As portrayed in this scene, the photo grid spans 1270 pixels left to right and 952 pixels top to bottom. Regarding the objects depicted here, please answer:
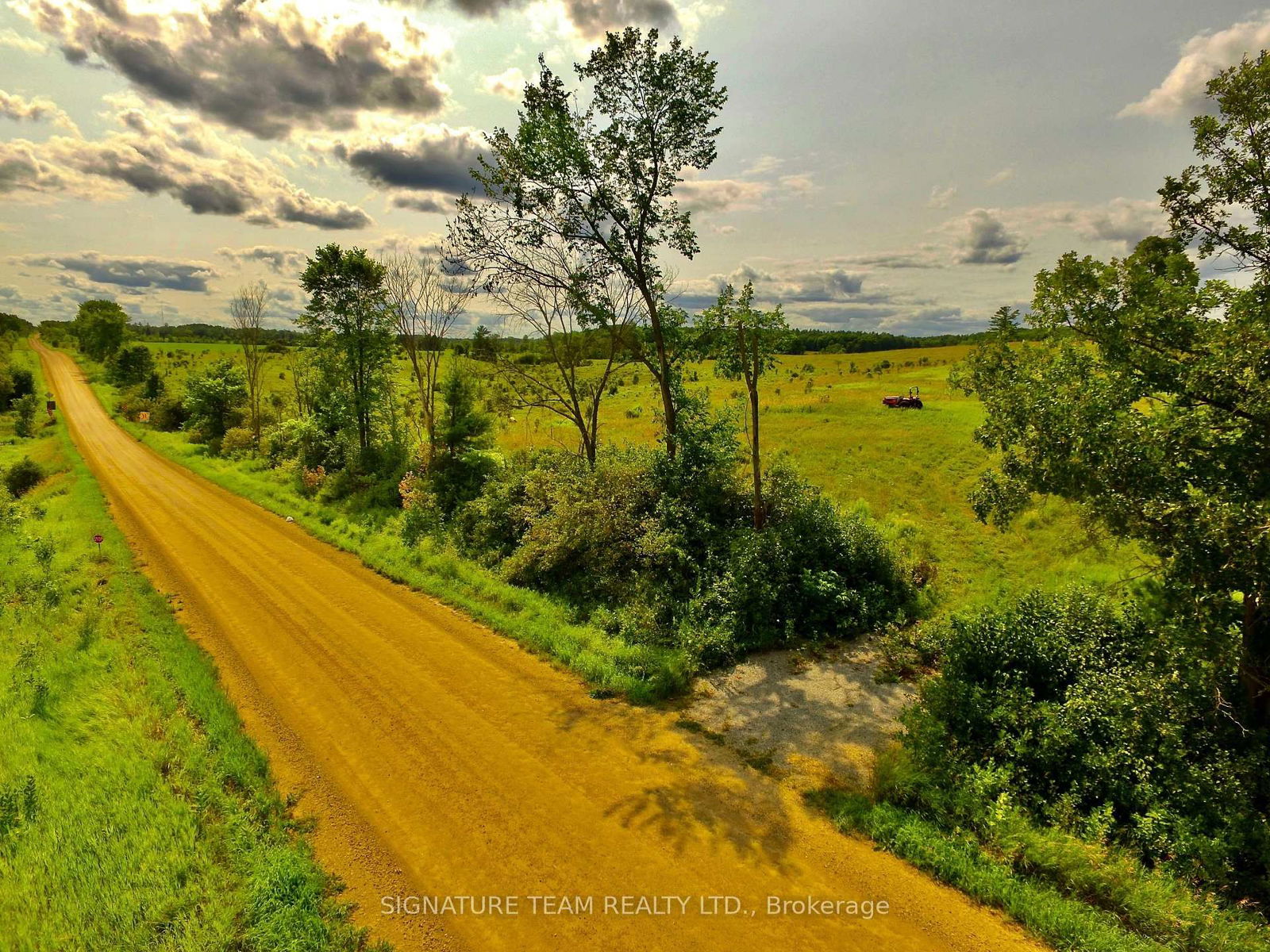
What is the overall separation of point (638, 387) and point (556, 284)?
54.2 meters

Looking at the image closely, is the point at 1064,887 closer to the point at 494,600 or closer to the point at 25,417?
the point at 494,600

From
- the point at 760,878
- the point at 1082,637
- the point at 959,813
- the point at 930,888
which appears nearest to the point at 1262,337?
the point at 1082,637

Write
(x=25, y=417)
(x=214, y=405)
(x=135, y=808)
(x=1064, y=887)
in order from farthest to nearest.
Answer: (x=25, y=417) < (x=214, y=405) < (x=135, y=808) < (x=1064, y=887)

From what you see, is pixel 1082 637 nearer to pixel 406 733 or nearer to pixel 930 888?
pixel 930 888

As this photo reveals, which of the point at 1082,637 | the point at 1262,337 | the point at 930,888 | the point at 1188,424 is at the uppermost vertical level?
the point at 1262,337

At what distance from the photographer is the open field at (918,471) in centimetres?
1528

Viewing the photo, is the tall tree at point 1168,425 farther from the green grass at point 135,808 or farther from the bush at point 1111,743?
the green grass at point 135,808

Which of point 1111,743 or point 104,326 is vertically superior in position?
point 104,326

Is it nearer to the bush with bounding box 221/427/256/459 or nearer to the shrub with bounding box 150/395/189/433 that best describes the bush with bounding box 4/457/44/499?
the bush with bounding box 221/427/256/459

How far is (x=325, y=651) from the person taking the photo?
37.5 feet

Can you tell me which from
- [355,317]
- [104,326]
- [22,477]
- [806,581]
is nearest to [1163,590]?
[806,581]

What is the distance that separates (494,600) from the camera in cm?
1398

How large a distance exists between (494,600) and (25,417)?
53696 mm

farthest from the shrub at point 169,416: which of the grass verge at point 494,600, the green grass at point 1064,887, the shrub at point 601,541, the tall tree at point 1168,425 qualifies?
the tall tree at point 1168,425
